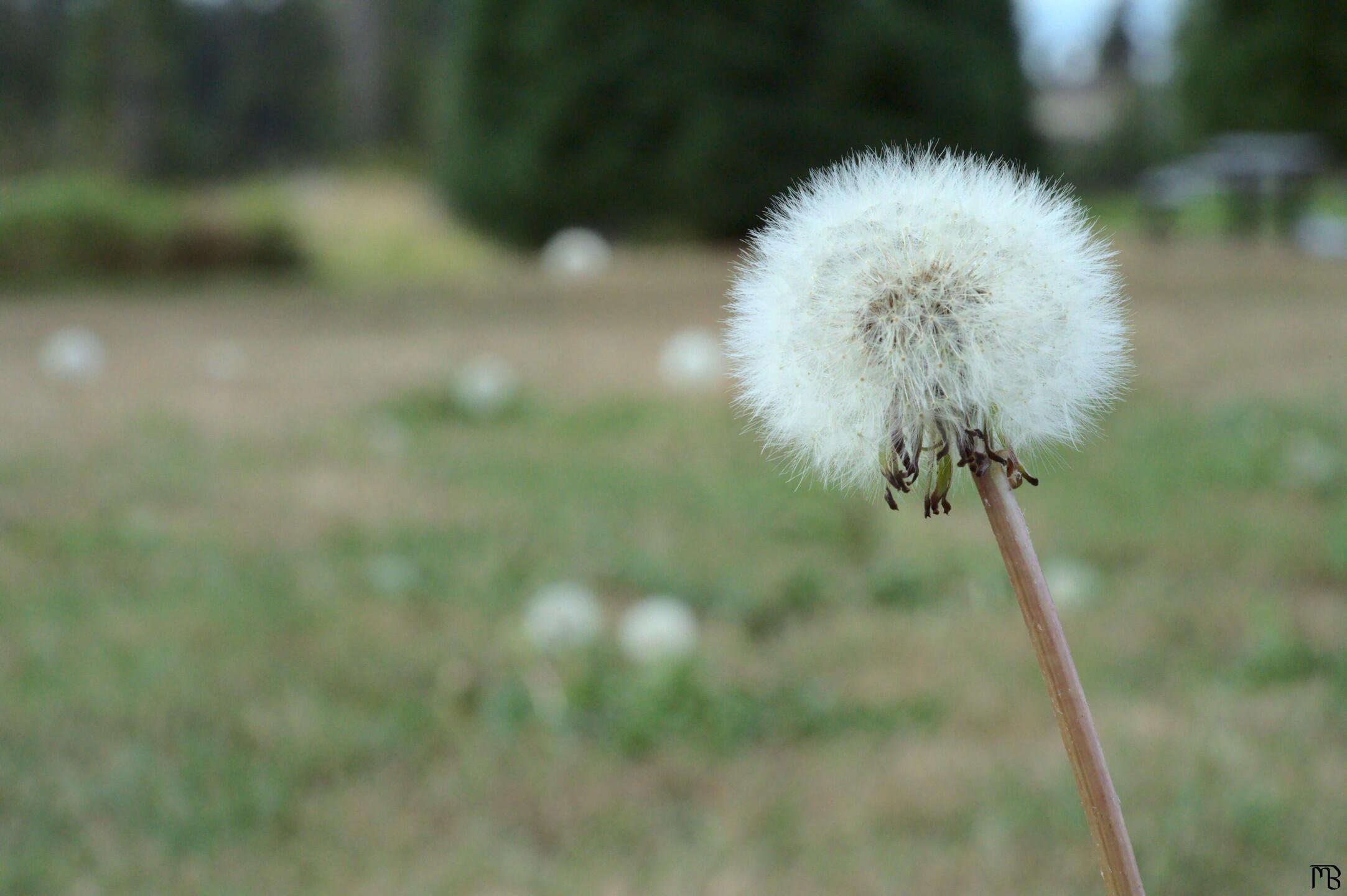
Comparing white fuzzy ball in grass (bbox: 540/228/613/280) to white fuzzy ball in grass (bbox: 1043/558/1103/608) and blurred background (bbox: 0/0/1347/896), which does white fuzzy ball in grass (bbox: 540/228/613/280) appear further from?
white fuzzy ball in grass (bbox: 1043/558/1103/608)

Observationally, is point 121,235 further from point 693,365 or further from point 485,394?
point 693,365

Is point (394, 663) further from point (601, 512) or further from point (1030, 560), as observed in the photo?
point (1030, 560)

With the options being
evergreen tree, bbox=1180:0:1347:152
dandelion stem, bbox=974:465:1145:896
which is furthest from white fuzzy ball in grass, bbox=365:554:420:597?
evergreen tree, bbox=1180:0:1347:152

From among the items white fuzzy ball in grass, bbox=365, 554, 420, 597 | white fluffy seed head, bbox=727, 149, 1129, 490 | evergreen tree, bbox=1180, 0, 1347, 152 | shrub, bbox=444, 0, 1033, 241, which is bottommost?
white fluffy seed head, bbox=727, 149, 1129, 490

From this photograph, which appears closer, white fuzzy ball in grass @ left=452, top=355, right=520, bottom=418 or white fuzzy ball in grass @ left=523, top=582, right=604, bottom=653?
white fuzzy ball in grass @ left=523, top=582, right=604, bottom=653

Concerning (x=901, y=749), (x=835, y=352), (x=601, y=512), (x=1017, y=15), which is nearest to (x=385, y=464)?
(x=601, y=512)
